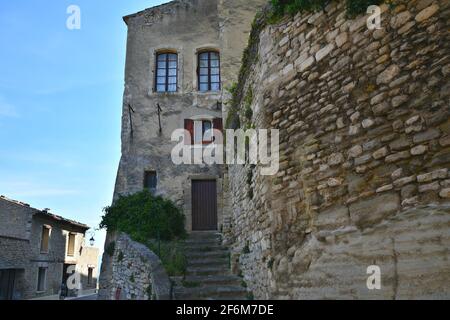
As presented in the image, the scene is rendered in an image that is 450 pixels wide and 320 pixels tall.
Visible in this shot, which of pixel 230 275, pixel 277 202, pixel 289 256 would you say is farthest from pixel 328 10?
pixel 230 275

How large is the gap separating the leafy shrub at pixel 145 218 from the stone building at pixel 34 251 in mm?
7320

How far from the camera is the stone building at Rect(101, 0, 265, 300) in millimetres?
11539

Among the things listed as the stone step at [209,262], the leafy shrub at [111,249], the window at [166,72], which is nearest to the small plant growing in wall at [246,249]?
the stone step at [209,262]

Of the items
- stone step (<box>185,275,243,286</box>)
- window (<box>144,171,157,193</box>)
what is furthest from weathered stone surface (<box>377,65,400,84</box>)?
window (<box>144,171,157,193</box>)

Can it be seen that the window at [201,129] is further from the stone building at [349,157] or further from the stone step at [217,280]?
the stone step at [217,280]

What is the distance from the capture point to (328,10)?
447 centimetres

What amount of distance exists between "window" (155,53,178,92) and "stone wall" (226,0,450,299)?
776 cm

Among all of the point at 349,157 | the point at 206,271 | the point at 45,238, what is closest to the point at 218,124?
the point at 206,271

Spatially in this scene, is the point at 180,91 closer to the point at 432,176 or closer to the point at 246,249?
the point at 246,249

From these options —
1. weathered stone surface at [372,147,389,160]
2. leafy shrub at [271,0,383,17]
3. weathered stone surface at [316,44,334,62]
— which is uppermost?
leafy shrub at [271,0,383,17]

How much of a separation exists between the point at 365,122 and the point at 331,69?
883 millimetres

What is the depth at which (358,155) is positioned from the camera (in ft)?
12.6

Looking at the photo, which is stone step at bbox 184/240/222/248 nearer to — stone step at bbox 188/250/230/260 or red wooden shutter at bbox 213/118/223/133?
stone step at bbox 188/250/230/260
